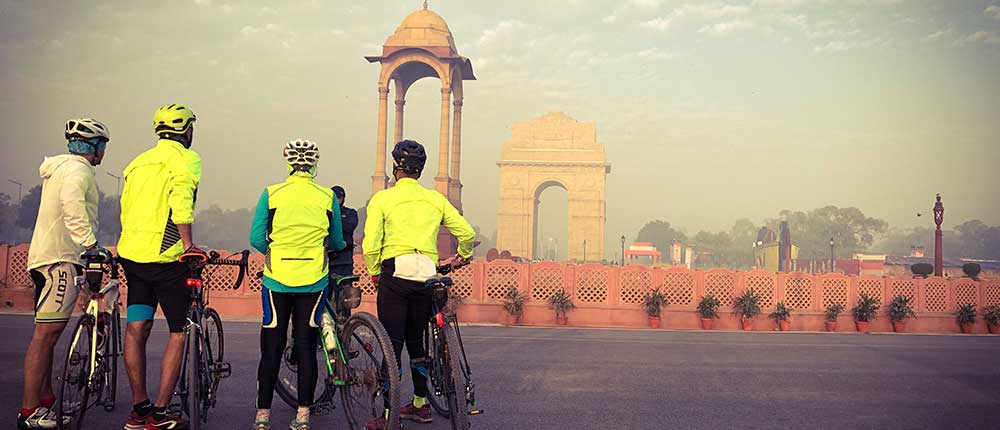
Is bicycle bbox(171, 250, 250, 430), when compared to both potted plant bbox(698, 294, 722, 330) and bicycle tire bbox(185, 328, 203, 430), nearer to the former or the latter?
bicycle tire bbox(185, 328, 203, 430)

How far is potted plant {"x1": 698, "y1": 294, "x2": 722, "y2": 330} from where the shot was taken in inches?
564

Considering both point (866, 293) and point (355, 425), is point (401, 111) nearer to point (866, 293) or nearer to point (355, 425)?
point (866, 293)

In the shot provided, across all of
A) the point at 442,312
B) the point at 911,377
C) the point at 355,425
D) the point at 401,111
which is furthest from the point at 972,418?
the point at 401,111

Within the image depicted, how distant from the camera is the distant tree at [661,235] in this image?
465 feet

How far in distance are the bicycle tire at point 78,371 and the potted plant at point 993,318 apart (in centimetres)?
1632

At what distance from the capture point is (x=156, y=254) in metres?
4.13

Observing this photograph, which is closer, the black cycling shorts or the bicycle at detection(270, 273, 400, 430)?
the bicycle at detection(270, 273, 400, 430)

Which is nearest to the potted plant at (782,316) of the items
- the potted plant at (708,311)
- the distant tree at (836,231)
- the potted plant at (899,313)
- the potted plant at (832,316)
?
the potted plant at (832,316)

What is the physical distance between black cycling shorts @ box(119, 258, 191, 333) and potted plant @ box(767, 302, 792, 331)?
41.5 feet

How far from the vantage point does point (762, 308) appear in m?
14.9

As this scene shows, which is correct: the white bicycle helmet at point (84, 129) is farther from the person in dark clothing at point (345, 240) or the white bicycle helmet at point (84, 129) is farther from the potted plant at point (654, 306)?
the potted plant at point (654, 306)

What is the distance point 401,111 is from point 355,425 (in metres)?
35.4

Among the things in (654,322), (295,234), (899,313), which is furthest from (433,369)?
(899,313)

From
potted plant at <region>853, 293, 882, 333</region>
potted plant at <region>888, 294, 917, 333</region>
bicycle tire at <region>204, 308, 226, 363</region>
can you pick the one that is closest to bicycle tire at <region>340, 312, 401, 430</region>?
bicycle tire at <region>204, 308, 226, 363</region>
